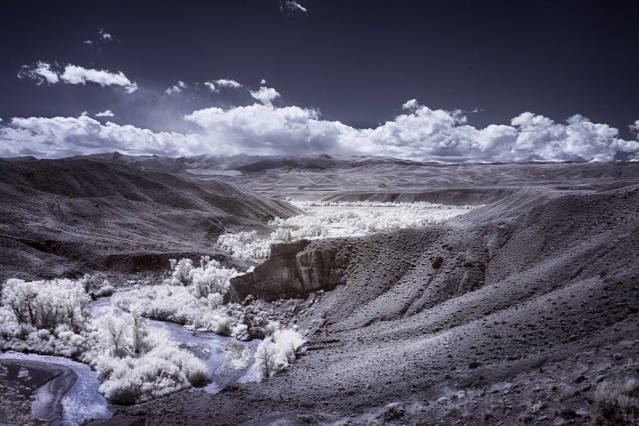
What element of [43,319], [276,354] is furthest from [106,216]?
[276,354]

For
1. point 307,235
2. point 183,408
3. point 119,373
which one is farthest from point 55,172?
point 183,408

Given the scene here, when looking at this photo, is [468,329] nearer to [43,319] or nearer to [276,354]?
[276,354]

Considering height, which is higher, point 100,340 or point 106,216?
point 106,216

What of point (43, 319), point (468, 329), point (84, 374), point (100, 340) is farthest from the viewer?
point (43, 319)

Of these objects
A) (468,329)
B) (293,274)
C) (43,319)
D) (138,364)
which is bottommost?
(138,364)

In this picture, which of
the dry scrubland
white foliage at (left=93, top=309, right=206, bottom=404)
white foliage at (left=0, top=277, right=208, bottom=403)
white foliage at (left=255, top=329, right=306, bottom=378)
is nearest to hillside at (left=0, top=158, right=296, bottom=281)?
the dry scrubland

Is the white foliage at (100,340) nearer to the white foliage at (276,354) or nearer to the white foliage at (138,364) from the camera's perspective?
the white foliage at (138,364)

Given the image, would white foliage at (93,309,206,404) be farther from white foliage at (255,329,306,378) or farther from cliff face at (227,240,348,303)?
cliff face at (227,240,348,303)

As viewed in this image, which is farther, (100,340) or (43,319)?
(43,319)
